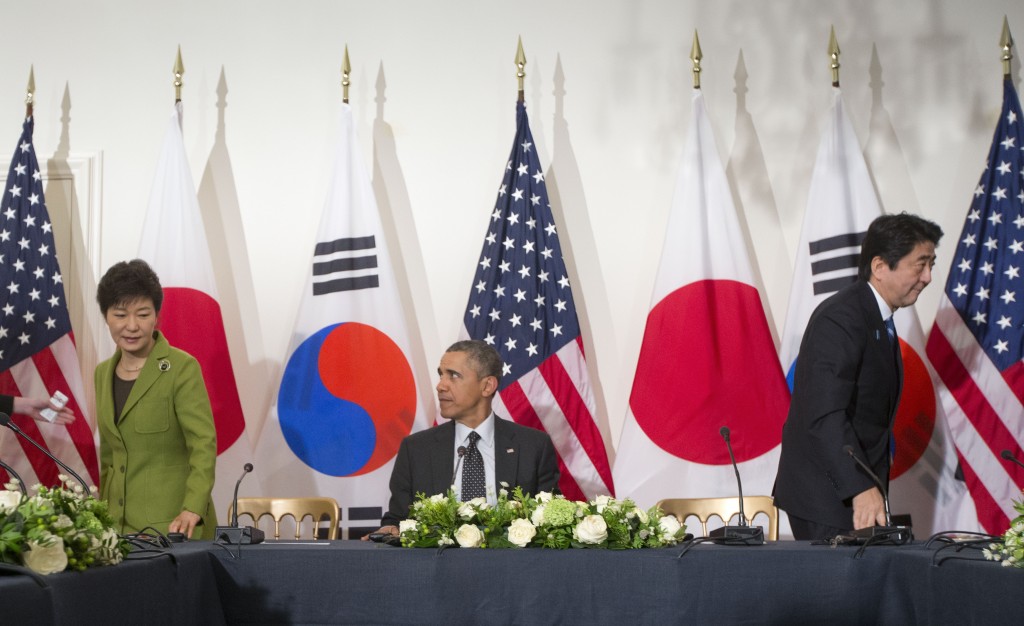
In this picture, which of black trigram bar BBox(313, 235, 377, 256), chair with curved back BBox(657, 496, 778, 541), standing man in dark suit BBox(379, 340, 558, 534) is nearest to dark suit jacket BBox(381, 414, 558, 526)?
→ standing man in dark suit BBox(379, 340, 558, 534)

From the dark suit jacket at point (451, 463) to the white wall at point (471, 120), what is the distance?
1067mm

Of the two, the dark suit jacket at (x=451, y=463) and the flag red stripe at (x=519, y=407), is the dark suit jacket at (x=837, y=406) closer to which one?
the dark suit jacket at (x=451, y=463)

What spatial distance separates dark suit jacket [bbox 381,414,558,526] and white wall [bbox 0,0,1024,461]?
3.50 ft

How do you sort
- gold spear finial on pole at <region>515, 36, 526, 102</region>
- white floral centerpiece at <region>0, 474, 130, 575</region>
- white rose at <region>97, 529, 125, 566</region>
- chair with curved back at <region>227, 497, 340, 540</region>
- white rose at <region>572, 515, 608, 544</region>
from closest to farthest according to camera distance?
white floral centerpiece at <region>0, 474, 130, 575</region>
white rose at <region>97, 529, 125, 566</region>
white rose at <region>572, 515, 608, 544</region>
chair with curved back at <region>227, 497, 340, 540</region>
gold spear finial on pole at <region>515, 36, 526, 102</region>

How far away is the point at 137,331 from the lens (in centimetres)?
382

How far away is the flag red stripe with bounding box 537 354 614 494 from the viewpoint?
479 cm

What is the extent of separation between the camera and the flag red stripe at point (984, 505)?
176 inches

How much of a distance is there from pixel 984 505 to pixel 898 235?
169cm

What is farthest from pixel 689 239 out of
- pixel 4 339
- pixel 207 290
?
pixel 4 339

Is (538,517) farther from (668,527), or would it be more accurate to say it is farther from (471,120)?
(471,120)

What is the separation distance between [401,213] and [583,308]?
995mm

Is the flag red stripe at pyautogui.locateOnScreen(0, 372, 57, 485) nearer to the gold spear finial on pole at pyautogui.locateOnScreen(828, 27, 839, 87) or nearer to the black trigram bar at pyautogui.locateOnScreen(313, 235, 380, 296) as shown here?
the black trigram bar at pyautogui.locateOnScreen(313, 235, 380, 296)

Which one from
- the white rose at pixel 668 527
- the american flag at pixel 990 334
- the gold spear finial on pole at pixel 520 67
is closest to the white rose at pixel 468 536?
the white rose at pixel 668 527

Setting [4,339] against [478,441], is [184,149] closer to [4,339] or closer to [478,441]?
[4,339]
